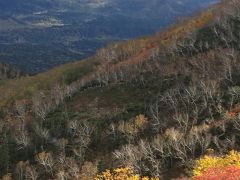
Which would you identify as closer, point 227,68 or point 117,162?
point 117,162

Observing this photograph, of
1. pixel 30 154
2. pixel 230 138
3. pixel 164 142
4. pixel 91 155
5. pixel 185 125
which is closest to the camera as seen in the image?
pixel 230 138

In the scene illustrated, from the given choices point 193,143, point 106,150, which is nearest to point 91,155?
point 106,150

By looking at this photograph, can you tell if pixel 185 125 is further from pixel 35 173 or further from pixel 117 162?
pixel 35 173

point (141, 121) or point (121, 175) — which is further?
point (141, 121)

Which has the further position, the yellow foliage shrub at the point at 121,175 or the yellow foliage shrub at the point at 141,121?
the yellow foliage shrub at the point at 141,121

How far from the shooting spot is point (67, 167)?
172 m

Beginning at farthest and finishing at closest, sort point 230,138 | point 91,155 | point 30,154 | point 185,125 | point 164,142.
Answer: point 30,154 < point 91,155 < point 185,125 < point 164,142 < point 230,138

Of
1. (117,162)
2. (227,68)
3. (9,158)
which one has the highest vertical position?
(227,68)

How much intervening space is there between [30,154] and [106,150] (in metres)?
32.3

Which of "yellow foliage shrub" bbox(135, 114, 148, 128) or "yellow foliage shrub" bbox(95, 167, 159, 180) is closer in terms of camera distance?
"yellow foliage shrub" bbox(95, 167, 159, 180)

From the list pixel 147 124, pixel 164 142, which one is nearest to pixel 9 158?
pixel 147 124

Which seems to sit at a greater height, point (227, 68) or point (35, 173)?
point (227, 68)

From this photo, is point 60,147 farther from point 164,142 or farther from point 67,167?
point 164,142

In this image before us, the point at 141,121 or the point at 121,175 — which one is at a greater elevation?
the point at 121,175
